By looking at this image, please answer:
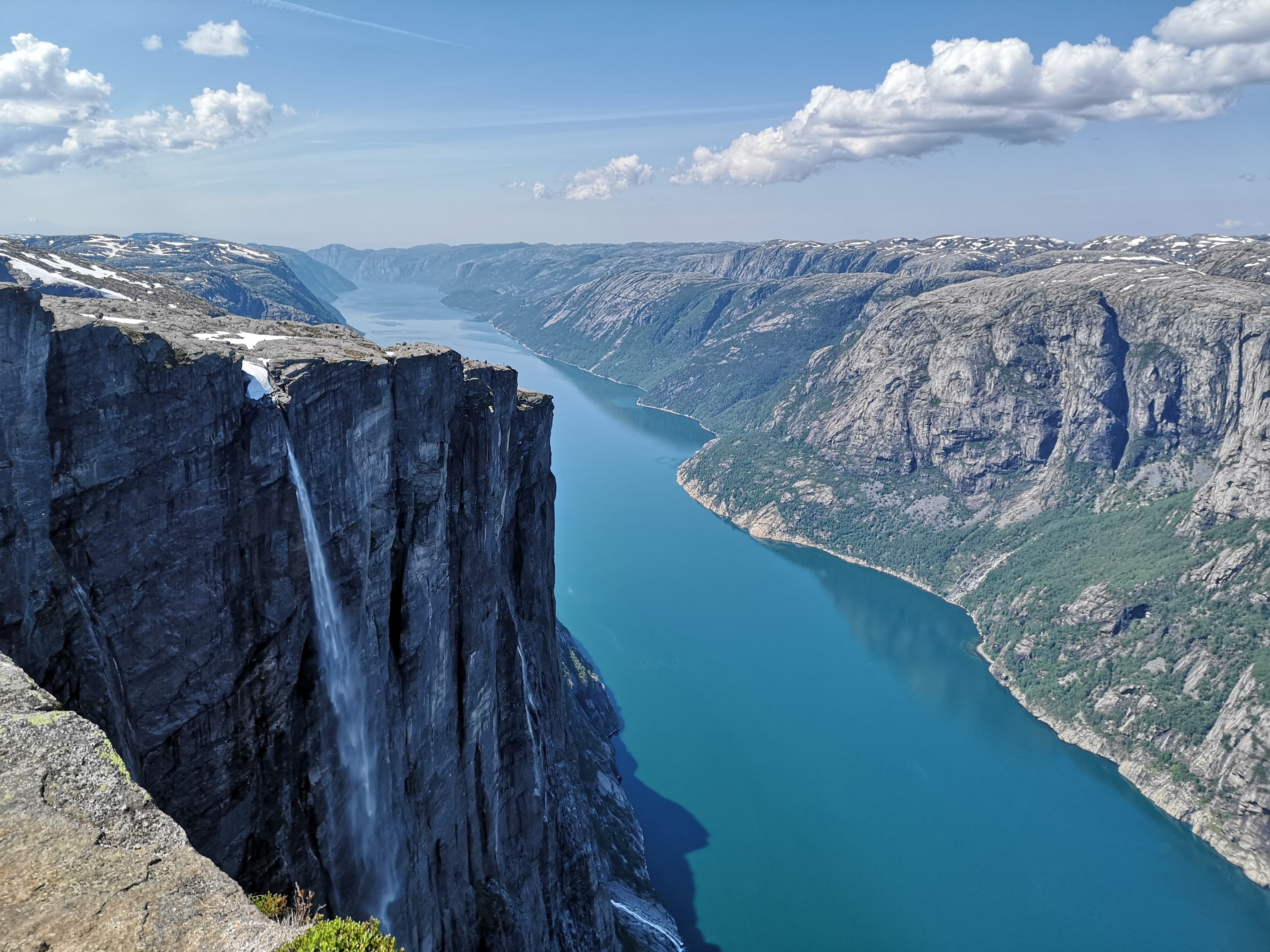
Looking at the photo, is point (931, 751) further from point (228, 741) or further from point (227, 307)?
point (227, 307)

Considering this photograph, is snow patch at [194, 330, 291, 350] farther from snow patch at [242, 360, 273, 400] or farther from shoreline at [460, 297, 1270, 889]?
shoreline at [460, 297, 1270, 889]

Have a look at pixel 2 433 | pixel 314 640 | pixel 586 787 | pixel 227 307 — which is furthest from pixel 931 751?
pixel 227 307

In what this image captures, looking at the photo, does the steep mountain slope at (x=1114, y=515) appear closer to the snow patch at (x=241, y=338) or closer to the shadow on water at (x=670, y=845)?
the shadow on water at (x=670, y=845)

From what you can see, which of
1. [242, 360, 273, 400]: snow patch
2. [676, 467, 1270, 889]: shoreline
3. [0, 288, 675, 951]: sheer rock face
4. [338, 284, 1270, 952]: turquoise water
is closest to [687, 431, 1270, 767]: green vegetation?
[676, 467, 1270, 889]: shoreline

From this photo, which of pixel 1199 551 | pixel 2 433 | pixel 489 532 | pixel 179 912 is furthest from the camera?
pixel 1199 551

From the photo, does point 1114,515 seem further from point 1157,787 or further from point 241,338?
point 241,338

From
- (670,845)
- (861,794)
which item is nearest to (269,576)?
(670,845)

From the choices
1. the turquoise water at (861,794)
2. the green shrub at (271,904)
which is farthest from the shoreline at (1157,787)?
the green shrub at (271,904)
